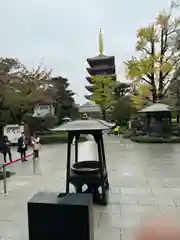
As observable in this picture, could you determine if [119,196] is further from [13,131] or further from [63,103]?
[63,103]

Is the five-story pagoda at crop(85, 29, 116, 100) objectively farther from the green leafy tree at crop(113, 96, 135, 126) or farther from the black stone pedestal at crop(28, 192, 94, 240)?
the black stone pedestal at crop(28, 192, 94, 240)

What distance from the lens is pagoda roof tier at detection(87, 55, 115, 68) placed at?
51156mm

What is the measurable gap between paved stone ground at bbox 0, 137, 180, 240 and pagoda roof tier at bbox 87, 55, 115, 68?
42.4 metres

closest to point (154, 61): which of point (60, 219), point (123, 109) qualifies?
point (123, 109)

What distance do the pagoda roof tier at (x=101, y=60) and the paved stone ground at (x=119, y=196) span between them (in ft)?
139

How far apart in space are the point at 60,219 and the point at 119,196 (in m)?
3.50

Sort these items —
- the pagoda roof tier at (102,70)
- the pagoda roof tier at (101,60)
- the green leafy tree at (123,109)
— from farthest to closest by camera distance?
the pagoda roof tier at (102,70) < the pagoda roof tier at (101,60) < the green leafy tree at (123,109)

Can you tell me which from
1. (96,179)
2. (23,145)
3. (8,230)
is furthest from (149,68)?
(8,230)

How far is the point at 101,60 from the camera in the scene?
169ft

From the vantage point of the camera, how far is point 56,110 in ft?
113

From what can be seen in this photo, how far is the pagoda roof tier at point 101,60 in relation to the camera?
168ft

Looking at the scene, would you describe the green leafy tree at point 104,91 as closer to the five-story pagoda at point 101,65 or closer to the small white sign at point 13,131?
the five-story pagoda at point 101,65

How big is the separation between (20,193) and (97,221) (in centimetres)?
298

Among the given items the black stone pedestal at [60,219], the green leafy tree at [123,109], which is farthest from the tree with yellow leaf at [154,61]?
the black stone pedestal at [60,219]
